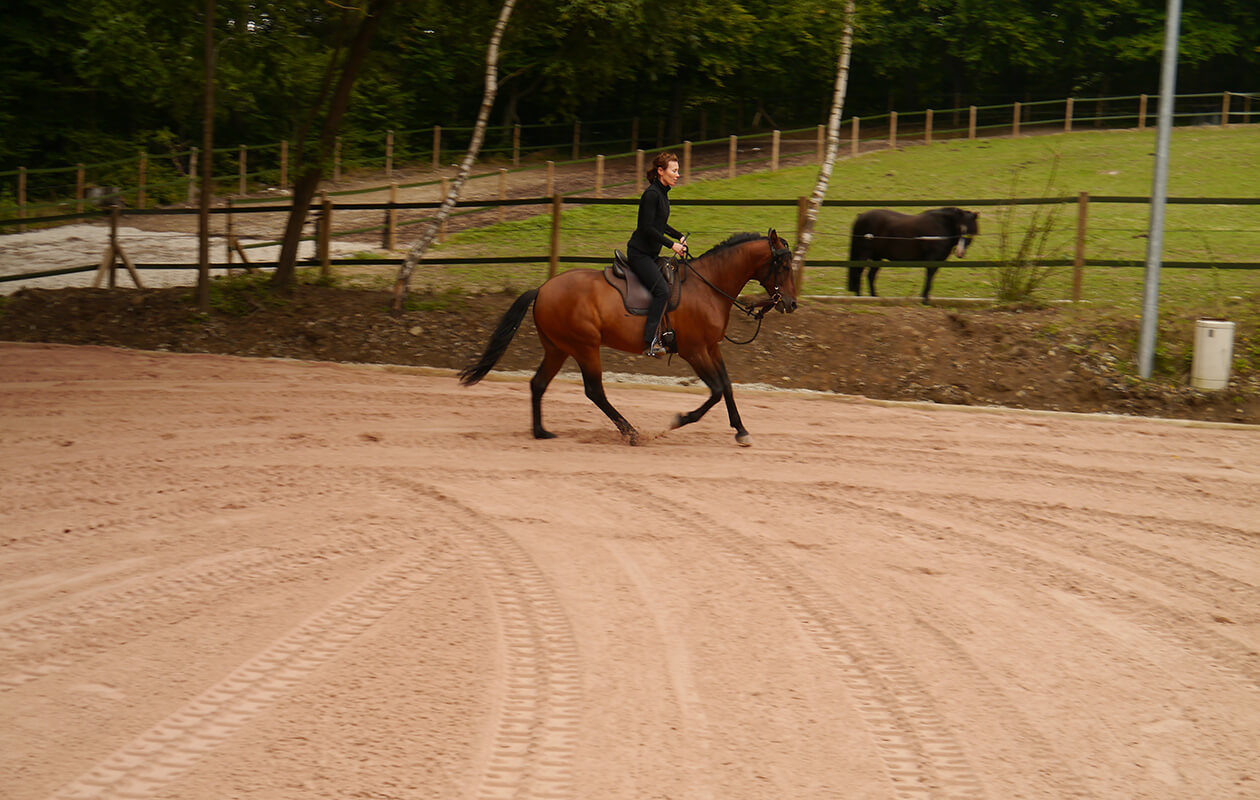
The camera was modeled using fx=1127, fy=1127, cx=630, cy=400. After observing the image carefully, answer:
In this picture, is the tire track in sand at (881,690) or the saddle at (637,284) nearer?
the tire track in sand at (881,690)

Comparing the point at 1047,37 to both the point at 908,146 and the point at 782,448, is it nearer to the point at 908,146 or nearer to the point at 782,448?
the point at 908,146

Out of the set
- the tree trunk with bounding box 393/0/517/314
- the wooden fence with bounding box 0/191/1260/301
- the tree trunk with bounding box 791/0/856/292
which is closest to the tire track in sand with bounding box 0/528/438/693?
the wooden fence with bounding box 0/191/1260/301

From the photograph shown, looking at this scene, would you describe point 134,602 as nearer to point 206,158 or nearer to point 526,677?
point 526,677

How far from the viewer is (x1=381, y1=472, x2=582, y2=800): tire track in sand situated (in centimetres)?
432

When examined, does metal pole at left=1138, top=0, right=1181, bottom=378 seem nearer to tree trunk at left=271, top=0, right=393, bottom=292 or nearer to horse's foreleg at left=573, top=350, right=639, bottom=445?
horse's foreleg at left=573, top=350, right=639, bottom=445

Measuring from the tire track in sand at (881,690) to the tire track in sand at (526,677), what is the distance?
1.26m

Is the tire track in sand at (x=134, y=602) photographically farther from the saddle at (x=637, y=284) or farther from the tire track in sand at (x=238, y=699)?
the saddle at (x=637, y=284)

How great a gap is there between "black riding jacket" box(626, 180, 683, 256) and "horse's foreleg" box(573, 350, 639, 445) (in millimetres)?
1063

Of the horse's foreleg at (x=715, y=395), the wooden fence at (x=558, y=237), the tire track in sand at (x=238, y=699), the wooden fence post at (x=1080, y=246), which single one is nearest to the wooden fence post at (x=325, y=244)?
the wooden fence at (x=558, y=237)

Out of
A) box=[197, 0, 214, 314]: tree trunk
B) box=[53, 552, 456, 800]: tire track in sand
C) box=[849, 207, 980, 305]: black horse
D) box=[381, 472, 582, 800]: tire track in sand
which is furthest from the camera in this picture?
box=[849, 207, 980, 305]: black horse

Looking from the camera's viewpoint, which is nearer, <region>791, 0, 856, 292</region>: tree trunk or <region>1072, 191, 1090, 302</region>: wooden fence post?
<region>1072, 191, 1090, 302</region>: wooden fence post

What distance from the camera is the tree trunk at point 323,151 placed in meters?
16.1

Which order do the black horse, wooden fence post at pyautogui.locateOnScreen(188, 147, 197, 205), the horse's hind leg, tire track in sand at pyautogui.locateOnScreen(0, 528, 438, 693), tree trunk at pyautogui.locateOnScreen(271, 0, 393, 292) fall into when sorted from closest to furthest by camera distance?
tire track in sand at pyautogui.locateOnScreen(0, 528, 438, 693) → the horse's hind leg → tree trunk at pyautogui.locateOnScreen(271, 0, 393, 292) → the black horse → wooden fence post at pyautogui.locateOnScreen(188, 147, 197, 205)

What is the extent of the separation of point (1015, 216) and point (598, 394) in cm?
1593
